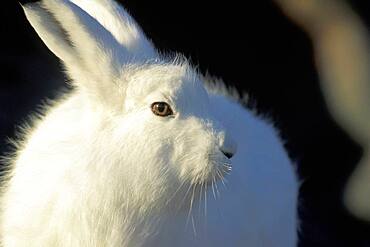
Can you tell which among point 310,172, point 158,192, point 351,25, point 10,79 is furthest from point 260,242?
point 10,79

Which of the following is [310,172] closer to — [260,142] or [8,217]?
[260,142]

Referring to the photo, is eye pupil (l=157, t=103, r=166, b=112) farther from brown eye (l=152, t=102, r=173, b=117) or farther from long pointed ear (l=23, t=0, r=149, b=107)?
long pointed ear (l=23, t=0, r=149, b=107)

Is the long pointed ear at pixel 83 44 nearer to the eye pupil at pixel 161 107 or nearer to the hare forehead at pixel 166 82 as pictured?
the hare forehead at pixel 166 82

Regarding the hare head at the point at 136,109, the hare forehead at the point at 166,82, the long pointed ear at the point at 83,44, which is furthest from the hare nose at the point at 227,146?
the long pointed ear at the point at 83,44

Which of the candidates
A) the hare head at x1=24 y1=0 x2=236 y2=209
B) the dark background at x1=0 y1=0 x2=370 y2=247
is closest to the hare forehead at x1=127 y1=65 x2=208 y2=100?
the hare head at x1=24 y1=0 x2=236 y2=209

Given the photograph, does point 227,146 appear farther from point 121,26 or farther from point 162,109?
point 121,26

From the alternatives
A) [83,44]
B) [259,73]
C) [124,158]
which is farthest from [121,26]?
[259,73]
